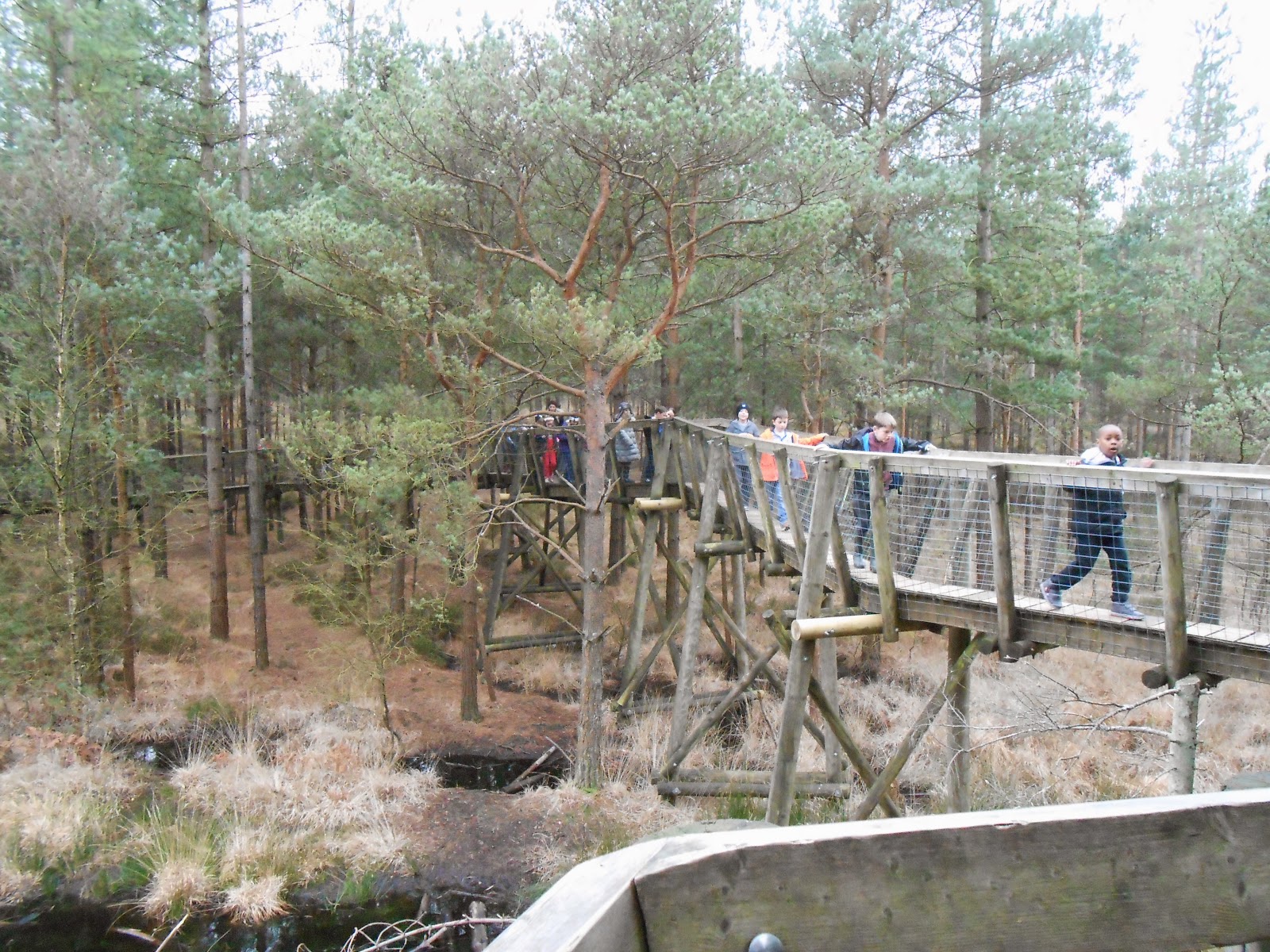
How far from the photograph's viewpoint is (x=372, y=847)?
825 cm

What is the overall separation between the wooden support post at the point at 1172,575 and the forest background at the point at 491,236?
16.1ft

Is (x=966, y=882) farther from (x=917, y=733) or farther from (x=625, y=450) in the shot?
(x=625, y=450)

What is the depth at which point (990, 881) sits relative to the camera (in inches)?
43.6

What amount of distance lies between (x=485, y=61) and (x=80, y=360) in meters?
6.17

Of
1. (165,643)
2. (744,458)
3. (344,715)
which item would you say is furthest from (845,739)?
(165,643)

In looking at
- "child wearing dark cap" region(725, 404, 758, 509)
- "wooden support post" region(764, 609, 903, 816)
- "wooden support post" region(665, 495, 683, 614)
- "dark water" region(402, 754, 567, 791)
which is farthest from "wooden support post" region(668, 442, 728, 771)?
"wooden support post" region(665, 495, 683, 614)

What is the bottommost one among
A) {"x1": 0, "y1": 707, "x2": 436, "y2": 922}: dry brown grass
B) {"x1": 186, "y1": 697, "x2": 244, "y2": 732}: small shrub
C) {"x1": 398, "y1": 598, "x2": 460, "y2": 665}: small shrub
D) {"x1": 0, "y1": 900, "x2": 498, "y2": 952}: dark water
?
{"x1": 0, "y1": 900, "x2": 498, "y2": 952}: dark water

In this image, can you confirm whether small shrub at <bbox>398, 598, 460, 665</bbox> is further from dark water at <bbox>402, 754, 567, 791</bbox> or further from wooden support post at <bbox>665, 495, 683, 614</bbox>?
wooden support post at <bbox>665, 495, 683, 614</bbox>

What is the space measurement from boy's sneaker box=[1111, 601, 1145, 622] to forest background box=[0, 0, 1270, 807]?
16.4 feet

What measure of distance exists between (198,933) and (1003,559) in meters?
7.16

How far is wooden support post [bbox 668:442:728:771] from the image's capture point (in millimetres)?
8492

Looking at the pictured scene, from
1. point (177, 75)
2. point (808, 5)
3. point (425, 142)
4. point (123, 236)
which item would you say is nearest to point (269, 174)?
point (177, 75)

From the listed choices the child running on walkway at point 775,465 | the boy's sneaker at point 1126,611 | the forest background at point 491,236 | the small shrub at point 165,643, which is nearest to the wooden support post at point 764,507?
the child running on walkway at point 775,465

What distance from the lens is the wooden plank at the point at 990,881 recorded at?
105cm
